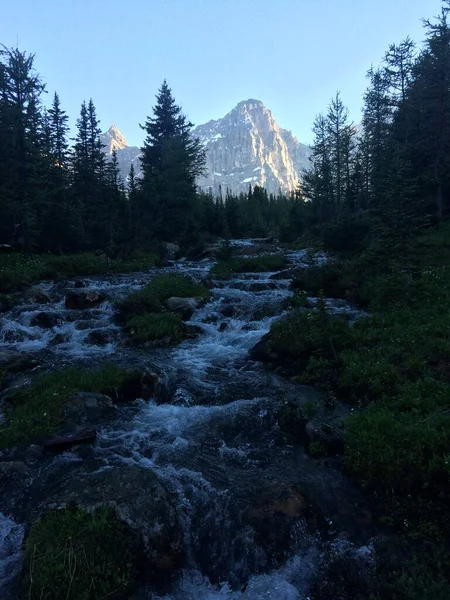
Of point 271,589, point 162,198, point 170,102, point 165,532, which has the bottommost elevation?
point 271,589

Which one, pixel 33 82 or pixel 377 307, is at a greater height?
Answer: pixel 33 82

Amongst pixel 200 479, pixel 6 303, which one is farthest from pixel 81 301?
pixel 200 479

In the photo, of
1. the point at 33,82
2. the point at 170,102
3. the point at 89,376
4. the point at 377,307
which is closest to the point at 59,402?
the point at 89,376

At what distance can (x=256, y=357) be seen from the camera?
12.8 m

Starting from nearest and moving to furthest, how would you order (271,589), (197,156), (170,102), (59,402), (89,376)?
(271,589), (59,402), (89,376), (197,156), (170,102)

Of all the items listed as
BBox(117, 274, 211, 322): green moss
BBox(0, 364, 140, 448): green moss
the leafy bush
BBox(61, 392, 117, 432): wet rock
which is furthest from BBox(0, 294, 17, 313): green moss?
the leafy bush

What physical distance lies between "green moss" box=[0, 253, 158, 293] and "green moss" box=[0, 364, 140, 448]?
13601 millimetres

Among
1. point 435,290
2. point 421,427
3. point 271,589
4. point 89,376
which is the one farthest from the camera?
point 435,290

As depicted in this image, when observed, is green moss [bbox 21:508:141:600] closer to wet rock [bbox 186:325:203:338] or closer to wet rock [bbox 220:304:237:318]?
wet rock [bbox 186:325:203:338]

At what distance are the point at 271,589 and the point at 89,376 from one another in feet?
25.0

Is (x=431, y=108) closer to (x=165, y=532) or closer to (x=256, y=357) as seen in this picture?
(x=256, y=357)

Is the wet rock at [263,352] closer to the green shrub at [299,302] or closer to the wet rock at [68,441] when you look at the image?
the green shrub at [299,302]

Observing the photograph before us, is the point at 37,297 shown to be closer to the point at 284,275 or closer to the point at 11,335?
the point at 11,335

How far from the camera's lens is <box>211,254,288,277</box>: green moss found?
88.3ft
